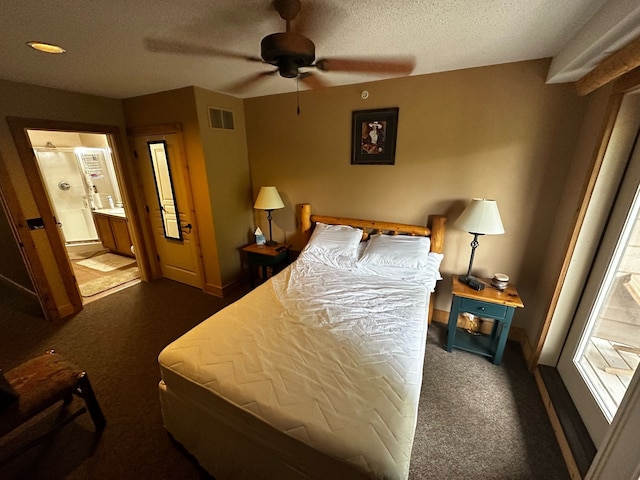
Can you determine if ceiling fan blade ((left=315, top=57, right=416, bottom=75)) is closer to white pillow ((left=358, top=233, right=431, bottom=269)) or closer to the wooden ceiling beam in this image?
the wooden ceiling beam

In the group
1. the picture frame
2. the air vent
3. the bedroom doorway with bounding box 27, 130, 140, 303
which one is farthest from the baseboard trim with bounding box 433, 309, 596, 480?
A: the bedroom doorway with bounding box 27, 130, 140, 303

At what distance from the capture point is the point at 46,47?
1.67 meters

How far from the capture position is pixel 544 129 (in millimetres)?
2020

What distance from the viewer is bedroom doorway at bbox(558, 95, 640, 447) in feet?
4.67

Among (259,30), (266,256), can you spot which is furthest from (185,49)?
(266,256)

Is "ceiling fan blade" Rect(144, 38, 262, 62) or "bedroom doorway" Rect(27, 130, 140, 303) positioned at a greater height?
"ceiling fan blade" Rect(144, 38, 262, 62)

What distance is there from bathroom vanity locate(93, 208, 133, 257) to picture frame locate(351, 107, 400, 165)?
404cm

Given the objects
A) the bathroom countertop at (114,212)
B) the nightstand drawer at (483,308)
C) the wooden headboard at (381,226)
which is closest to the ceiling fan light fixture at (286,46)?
the wooden headboard at (381,226)

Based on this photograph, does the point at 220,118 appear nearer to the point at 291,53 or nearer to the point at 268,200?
the point at 268,200

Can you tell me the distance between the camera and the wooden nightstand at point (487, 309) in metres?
2.05

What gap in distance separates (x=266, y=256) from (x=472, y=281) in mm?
2209

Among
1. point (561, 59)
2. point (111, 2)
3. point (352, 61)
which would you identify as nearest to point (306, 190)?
point (352, 61)

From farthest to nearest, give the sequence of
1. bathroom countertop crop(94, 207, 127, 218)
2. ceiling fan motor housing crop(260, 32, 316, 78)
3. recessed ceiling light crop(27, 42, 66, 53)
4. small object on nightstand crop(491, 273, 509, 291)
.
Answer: bathroom countertop crop(94, 207, 127, 218) < small object on nightstand crop(491, 273, 509, 291) < recessed ceiling light crop(27, 42, 66, 53) < ceiling fan motor housing crop(260, 32, 316, 78)

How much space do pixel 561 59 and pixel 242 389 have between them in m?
2.83
